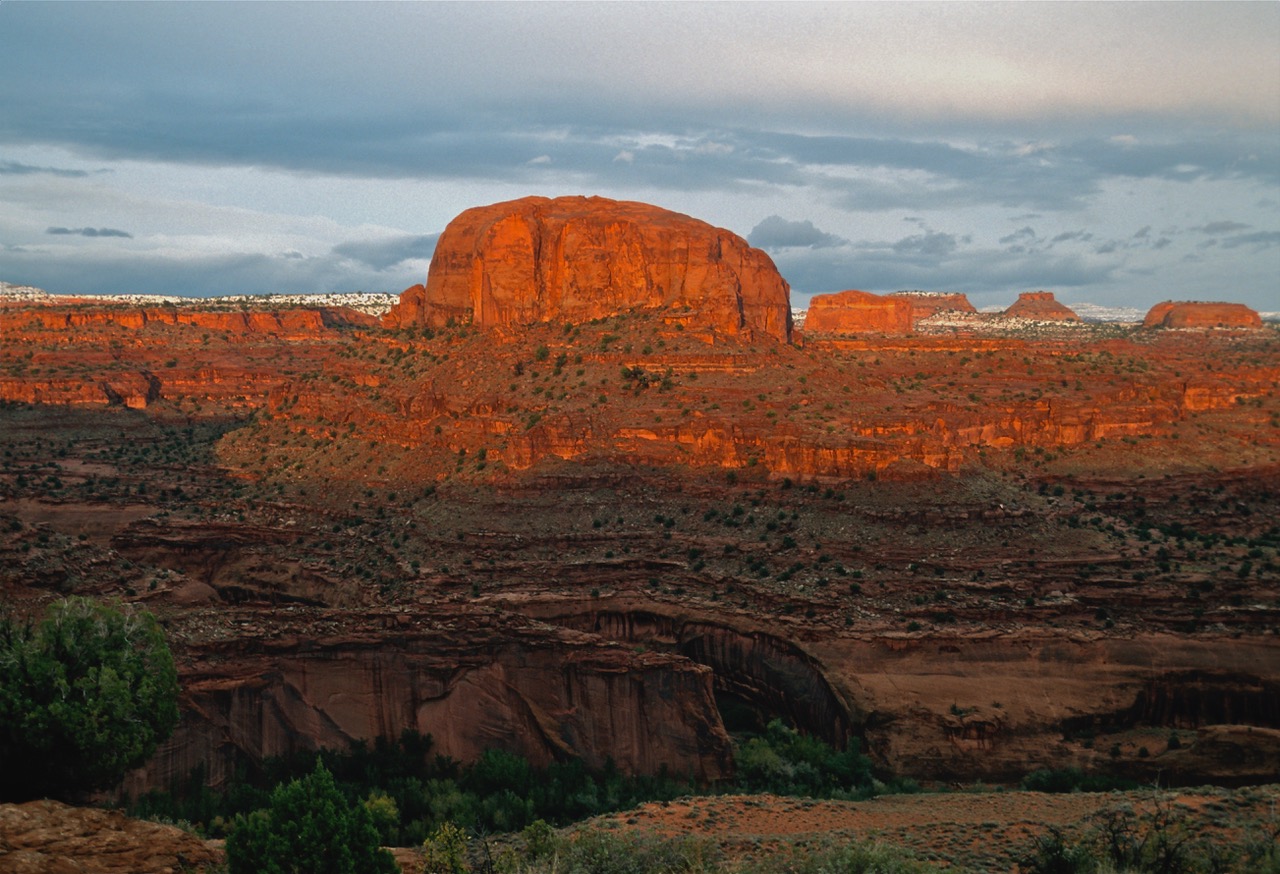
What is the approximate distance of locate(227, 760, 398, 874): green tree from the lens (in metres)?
22.3

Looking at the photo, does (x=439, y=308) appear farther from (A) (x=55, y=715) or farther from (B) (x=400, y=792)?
(A) (x=55, y=715)

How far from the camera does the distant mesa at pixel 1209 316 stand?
180 m

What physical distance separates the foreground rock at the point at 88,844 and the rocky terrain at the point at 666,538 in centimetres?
916

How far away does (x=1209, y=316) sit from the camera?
597ft

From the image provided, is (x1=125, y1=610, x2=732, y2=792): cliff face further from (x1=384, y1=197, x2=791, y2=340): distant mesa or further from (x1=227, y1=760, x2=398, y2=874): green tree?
(x1=384, y1=197, x2=791, y2=340): distant mesa

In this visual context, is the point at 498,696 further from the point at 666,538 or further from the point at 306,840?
the point at 306,840

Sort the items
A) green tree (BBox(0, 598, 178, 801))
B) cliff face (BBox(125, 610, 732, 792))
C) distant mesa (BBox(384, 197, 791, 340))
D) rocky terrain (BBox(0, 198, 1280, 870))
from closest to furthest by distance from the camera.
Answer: green tree (BBox(0, 598, 178, 801)) → cliff face (BBox(125, 610, 732, 792)) → rocky terrain (BBox(0, 198, 1280, 870)) → distant mesa (BBox(384, 197, 791, 340))

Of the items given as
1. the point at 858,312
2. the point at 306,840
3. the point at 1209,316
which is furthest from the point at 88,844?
the point at 1209,316

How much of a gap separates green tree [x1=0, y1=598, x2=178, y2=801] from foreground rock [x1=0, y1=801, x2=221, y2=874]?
129 cm

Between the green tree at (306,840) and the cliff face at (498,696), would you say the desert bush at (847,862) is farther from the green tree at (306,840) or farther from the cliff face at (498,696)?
the cliff face at (498,696)

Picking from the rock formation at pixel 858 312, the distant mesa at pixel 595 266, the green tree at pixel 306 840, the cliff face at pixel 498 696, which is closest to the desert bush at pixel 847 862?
the green tree at pixel 306 840

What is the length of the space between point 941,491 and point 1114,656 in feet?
39.2

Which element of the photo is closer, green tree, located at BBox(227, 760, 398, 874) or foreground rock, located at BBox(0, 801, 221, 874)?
foreground rock, located at BBox(0, 801, 221, 874)

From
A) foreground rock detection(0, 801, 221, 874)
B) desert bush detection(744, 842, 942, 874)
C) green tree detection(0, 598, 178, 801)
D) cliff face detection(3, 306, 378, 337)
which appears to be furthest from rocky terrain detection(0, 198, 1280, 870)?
cliff face detection(3, 306, 378, 337)
